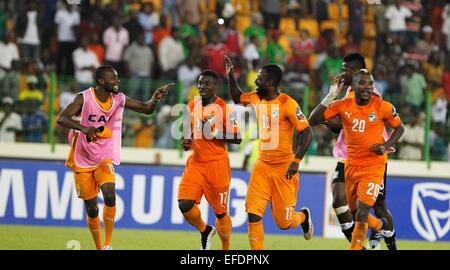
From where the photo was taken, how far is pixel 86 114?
1495cm

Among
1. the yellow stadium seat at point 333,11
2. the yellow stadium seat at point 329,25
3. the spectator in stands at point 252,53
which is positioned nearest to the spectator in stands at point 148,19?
the spectator in stands at point 252,53

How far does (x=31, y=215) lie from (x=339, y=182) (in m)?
7.28

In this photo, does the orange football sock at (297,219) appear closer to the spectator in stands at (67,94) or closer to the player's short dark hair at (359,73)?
the player's short dark hair at (359,73)

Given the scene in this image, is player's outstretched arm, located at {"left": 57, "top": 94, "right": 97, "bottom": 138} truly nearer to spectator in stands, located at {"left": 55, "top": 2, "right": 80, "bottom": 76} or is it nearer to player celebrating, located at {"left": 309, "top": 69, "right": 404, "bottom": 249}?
player celebrating, located at {"left": 309, "top": 69, "right": 404, "bottom": 249}

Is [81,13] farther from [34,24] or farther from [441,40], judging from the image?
[441,40]

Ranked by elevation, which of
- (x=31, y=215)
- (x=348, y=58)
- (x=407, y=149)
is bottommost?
(x=31, y=215)

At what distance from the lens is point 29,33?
23047mm

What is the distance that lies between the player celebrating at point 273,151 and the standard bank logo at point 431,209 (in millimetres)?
7626

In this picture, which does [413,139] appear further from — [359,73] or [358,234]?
[358,234]

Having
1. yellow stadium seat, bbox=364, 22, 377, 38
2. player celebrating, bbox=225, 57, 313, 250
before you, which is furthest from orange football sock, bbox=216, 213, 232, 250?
yellow stadium seat, bbox=364, 22, 377, 38

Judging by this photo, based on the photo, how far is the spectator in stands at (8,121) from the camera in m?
20.4

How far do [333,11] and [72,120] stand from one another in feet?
43.6

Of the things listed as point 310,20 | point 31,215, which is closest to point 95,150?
point 31,215

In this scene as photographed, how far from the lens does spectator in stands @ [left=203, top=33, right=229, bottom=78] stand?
23344mm
